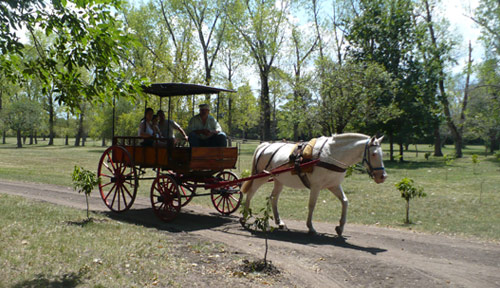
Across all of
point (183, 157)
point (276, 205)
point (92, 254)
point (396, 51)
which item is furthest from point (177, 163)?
point (396, 51)

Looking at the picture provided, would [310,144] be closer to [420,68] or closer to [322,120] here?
[322,120]

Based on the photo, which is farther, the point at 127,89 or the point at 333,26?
the point at 333,26

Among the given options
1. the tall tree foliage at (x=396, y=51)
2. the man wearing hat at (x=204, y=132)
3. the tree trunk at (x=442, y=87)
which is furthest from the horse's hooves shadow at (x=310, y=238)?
the tree trunk at (x=442, y=87)

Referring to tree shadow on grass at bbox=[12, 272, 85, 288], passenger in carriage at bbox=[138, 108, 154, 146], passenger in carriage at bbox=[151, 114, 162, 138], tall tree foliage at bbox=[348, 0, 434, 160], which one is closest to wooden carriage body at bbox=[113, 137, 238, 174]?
passenger in carriage at bbox=[138, 108, 154, 146]

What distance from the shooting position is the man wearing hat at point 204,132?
10047 millimetres

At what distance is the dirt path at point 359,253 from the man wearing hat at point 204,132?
1.96 metres

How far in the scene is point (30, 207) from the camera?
1025 cm

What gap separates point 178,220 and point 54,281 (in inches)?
187

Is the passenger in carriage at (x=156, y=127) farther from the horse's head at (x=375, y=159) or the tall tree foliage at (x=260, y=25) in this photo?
the tall tree foliage at (x=260, y=25)

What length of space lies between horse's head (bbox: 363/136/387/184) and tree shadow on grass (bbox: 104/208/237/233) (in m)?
3.82

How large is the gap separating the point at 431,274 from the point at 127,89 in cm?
548

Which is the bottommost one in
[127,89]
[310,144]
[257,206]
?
[257,206]

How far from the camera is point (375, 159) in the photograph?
7.56 m

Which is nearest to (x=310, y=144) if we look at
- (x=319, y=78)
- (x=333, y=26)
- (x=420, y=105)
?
(x=319, y=78)
